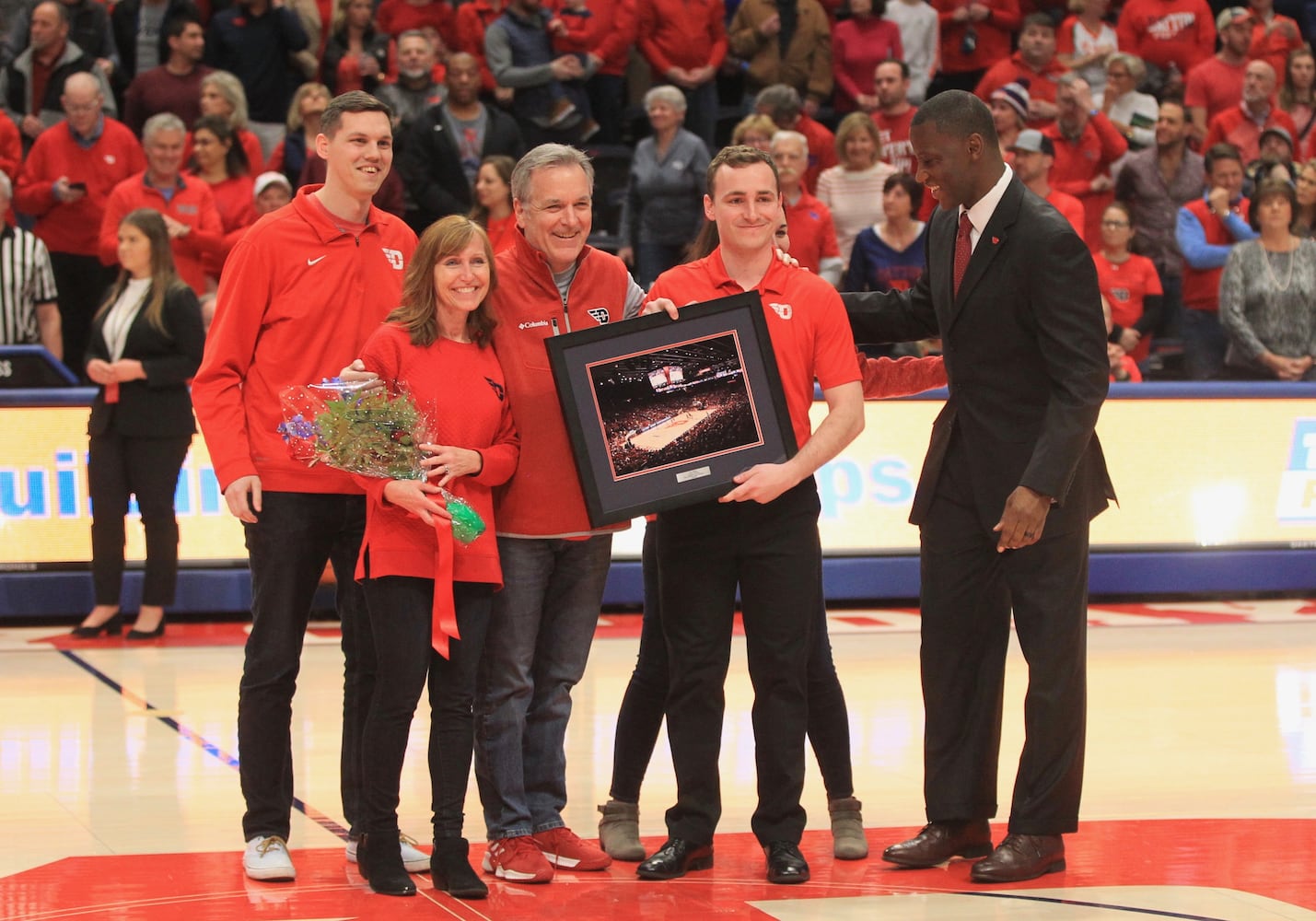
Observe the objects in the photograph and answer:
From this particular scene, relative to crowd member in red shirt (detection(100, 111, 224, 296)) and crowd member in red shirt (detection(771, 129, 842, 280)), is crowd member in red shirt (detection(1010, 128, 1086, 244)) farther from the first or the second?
crowd member in red shirt (detection(100, 111, 224, 296))

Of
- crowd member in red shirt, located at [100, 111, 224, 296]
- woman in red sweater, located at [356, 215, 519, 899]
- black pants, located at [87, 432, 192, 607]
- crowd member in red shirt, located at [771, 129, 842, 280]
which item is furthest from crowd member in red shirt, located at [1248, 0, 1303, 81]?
woman in red sweater, located at [356, 215, 519, 899]

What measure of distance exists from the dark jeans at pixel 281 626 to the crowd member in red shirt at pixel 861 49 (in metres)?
9.40

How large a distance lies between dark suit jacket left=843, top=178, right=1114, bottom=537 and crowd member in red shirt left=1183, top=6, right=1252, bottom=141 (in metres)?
9.77

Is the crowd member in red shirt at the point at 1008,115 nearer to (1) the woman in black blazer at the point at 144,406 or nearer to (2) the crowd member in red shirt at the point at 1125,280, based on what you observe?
(2) the crowd member in red shirt at the point at 1125,280

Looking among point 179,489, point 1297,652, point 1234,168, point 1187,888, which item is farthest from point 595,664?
point 1234,168

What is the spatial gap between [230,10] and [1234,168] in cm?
723

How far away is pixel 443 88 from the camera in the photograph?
1204 centimetres

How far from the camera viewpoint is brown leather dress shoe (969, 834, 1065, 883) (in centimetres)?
484

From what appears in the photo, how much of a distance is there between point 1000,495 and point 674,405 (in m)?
0.96

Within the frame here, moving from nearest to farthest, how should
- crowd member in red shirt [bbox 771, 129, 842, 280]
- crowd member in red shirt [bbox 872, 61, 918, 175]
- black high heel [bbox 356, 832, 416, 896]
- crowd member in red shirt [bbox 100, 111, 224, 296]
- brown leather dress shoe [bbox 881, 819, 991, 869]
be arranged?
black high heel [bbox 356, 832, 416, 896] → brown leather dress shoe [bbox 881, 819, 991, 869] → crowd member in red shirt [bbox 100, 111, 224, 296] → crowd member in red shirt [bbox 771, 129, 842, 280] → crowd member in red shirt [bbox 872, 61, 918, 175]

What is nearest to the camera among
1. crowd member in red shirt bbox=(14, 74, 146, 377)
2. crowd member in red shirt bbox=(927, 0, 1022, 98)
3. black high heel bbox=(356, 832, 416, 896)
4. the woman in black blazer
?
black high heel bbox=(356, 832, 416, 896)

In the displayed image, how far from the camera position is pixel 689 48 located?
520 inches

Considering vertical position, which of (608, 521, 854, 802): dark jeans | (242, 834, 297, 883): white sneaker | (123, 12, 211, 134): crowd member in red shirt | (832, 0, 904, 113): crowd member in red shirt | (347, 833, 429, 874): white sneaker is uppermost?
(832, 0, 904, 113): crowd member in red shirt

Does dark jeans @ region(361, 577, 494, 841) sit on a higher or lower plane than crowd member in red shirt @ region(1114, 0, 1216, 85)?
lower
